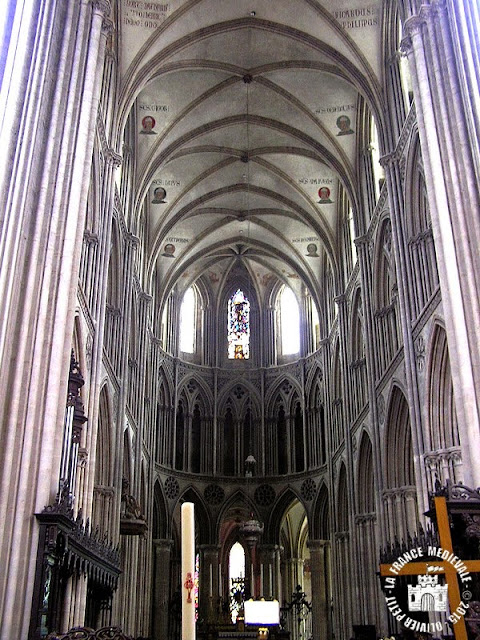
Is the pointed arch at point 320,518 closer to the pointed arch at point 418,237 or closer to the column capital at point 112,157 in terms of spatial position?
the pointed arch at point 418,237

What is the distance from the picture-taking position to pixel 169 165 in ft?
101

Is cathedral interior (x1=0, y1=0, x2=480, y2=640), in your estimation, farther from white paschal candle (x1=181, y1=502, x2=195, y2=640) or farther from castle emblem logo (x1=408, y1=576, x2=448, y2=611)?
castle emblem logo (x1=408, y1=576, x2=448, y2=611)

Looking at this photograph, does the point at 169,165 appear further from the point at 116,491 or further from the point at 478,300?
the point at 478,300

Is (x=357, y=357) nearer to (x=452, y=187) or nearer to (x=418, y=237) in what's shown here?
(x=418, y=237)

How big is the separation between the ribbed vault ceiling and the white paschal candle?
19.3 metres

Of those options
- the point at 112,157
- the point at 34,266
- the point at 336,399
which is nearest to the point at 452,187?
the point at 34,266

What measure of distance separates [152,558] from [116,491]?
12052 mm

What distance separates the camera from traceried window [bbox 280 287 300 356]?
1538 inches

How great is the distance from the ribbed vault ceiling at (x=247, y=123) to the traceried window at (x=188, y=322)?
4.58ft

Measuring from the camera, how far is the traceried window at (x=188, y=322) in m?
38.8

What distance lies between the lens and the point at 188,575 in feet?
15.4

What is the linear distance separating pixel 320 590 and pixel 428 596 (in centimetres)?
2732

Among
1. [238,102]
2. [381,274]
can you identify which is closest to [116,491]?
[381,274]

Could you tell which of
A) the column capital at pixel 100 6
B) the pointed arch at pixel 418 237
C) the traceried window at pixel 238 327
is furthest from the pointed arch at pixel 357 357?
the column capital at pixel 100 6
